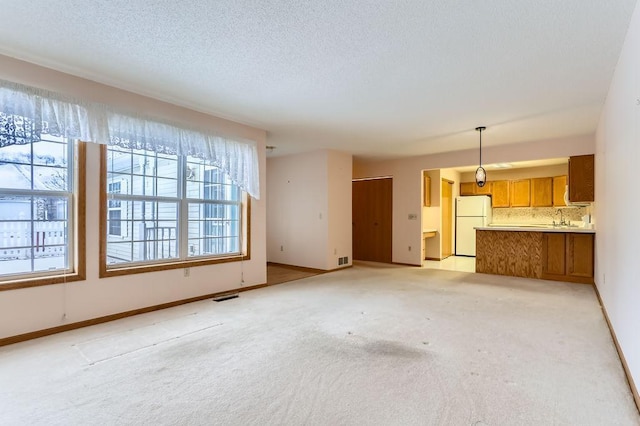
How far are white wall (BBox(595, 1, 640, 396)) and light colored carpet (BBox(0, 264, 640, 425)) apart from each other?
32 cm

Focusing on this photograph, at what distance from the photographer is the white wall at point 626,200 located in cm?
207

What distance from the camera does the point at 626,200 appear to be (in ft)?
7.93

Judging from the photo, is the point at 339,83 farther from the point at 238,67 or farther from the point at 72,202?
the point at 72,202

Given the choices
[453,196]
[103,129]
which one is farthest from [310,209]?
[453,196]

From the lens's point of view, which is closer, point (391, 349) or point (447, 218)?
point (391, 349)

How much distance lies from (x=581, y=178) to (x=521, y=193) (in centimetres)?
272

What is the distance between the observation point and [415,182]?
7.32 metres

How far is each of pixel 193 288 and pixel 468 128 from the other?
461 cm

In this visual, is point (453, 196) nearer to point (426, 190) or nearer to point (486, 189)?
point (486, 189)

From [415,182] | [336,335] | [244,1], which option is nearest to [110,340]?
[336,335]

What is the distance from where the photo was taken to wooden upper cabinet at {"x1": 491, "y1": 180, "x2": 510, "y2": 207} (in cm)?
814

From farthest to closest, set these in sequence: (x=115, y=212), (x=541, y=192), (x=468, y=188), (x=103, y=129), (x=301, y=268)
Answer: (x=468, y=188), (x=541, y=192), (x=301, y=268), (x=115, y=212), (x=103, y=129)

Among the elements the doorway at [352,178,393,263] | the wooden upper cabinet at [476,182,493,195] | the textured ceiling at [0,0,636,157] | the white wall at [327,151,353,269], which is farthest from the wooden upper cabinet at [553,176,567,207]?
the white wall at [327,151,353,269]

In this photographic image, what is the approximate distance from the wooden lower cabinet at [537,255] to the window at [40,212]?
6412 mm
